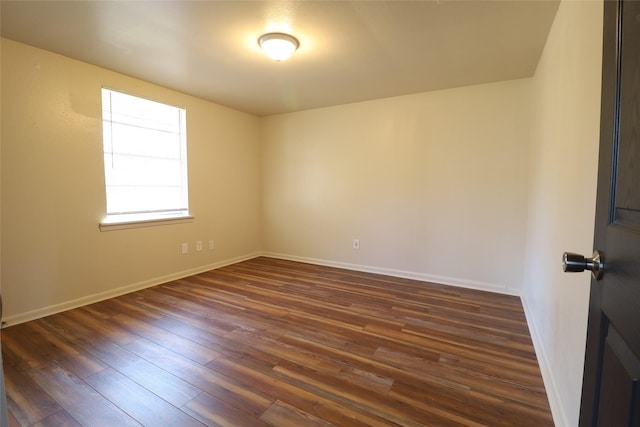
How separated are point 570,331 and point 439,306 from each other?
1.53 meters

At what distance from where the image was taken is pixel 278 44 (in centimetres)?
226

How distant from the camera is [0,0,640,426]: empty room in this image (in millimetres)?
1461

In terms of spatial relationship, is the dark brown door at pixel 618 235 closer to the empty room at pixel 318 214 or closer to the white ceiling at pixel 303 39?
the empty room at pixel 318 214

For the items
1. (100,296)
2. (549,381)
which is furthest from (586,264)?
(100,296)

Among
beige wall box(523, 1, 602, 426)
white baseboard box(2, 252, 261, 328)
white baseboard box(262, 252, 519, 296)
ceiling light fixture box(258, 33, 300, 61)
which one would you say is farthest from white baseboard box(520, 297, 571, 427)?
white baseboard box(2, 252, 261, 328)

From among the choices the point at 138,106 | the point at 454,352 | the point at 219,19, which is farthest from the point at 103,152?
the point at 454,352

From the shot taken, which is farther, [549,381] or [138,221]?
[138,221]

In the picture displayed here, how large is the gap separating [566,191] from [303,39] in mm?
→ 2051

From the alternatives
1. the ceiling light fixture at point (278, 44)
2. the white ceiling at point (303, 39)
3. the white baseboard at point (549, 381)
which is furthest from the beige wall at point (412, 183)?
the ceiling light fixture at point (278, 44)

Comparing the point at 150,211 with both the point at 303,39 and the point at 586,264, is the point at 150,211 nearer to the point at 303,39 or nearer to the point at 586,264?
the point at 303,39

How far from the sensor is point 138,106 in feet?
10.8

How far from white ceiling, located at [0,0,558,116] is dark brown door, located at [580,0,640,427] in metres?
1.65

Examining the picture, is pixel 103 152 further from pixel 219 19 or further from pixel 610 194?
pixel 610 194

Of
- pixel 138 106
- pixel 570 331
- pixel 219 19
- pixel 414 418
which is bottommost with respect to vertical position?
pixel 414 418
